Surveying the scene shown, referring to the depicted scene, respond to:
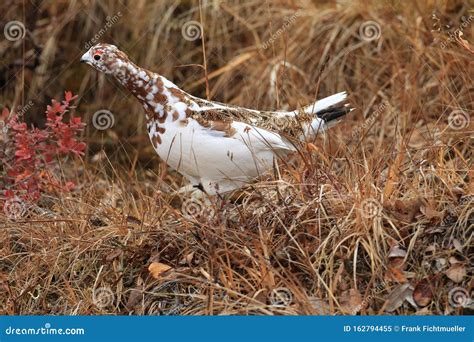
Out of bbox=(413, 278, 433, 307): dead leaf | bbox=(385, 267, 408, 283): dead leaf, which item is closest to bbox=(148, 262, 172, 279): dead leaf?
bbox=(385, 267, 408, 283): dead leaf

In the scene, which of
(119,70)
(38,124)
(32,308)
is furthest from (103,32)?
(32,308)

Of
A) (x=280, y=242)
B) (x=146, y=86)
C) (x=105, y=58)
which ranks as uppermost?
(x=105, y=58)

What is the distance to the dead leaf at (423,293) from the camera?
3434mm

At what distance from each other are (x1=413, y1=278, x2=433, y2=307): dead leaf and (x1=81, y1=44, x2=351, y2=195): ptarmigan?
3.07 ft

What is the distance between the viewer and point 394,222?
369 centimetres

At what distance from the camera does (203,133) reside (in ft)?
13.2

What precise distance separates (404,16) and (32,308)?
3.36 metres

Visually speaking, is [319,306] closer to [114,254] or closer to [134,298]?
[134,298]

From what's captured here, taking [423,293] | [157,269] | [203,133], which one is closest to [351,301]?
[423,293]

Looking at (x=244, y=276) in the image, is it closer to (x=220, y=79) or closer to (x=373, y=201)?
(x=373, y=201)

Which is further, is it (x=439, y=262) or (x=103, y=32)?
(x=103, y=32)

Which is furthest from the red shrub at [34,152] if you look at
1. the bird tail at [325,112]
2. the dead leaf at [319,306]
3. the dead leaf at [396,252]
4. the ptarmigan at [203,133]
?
the dead leaf at [396,252]

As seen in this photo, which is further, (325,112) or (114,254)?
(325,112)

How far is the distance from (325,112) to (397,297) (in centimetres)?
118
